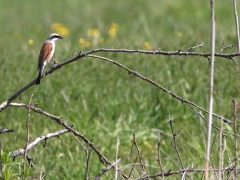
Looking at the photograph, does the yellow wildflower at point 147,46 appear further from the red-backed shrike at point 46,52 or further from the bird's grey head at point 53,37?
the red-backed shrike at point 46,52

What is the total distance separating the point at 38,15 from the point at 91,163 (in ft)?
29.4

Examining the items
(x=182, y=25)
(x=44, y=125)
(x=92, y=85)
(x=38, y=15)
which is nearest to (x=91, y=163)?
(x=44, y=125)

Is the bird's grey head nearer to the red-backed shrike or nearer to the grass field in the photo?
the red-backed shrike

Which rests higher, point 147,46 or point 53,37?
point 147,46

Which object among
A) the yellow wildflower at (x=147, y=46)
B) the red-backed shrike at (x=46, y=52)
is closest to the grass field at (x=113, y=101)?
the yellow wildflower at (x=147, y=46)

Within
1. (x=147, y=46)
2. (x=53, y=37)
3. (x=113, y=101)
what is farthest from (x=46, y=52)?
(x=147, y=46)

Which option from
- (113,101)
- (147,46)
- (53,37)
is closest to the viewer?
(53,37)

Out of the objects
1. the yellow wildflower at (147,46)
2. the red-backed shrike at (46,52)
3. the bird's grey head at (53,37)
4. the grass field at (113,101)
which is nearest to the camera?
the red-backed shrike at (46,52)

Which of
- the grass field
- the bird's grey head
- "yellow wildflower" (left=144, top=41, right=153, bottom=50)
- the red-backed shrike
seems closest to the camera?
the red-backed shrike

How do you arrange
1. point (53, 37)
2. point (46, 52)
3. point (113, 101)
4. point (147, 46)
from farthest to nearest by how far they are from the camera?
1. point (147, 46)
2. point (113, 101)
3. point (53, 37)
4. point (46, 52)

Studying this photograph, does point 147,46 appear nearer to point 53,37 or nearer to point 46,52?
point 53,37

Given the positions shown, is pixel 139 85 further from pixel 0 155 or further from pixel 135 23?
pixel 135 23

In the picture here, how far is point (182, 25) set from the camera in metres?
11.8

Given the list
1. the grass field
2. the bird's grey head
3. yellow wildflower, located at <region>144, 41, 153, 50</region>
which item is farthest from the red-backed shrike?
yellow wildflower, located at <region>144, 41, 153, 50</region>
